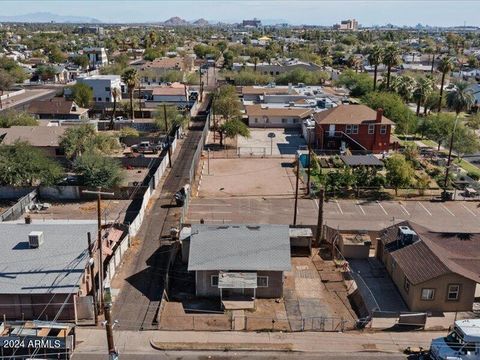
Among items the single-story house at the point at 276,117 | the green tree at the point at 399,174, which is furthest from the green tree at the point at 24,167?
the single-story house at the point at 276,117

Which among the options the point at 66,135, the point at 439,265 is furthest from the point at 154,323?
the point at 66,135

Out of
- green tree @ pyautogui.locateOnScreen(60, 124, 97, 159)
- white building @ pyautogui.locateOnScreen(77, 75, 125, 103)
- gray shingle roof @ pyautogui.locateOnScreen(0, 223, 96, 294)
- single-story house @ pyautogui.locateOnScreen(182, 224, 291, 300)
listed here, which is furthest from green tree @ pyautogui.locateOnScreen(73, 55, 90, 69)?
single-story house @ pyautogui.locateOnScreen(182, 224, 291, 300)

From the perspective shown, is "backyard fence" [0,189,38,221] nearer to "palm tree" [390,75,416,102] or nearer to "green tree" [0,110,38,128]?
"green tree" [0,110,38,128]

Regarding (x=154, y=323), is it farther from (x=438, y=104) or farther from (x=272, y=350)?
(x=438, y=104)

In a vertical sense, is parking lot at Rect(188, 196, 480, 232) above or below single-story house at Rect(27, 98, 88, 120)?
below

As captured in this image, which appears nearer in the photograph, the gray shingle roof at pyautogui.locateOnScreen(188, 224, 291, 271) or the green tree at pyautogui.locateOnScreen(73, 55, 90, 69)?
the gray shingle roof at pyautogui.locateOnScreen(188, 224, 291, 271)
